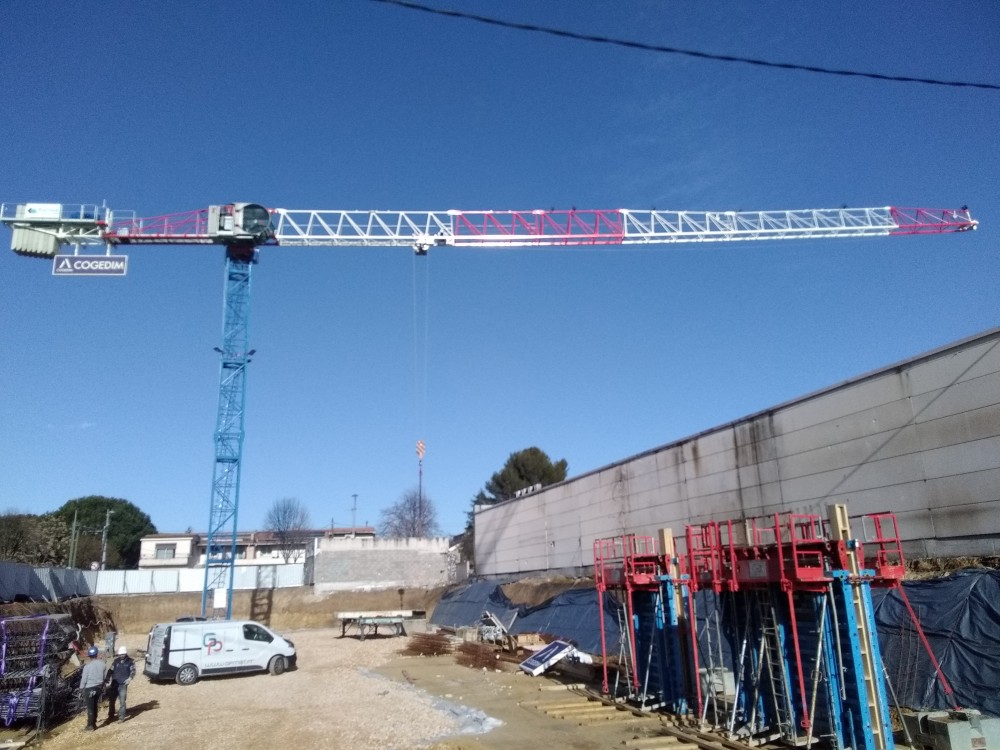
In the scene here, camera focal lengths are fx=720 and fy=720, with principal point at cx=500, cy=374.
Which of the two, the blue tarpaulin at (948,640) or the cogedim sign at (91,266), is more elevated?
the cogedim sign at (91,266)

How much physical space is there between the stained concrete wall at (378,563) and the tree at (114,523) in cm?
3149

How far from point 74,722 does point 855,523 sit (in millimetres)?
21186

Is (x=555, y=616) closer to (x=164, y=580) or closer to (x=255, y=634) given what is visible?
(x=255, y=634)

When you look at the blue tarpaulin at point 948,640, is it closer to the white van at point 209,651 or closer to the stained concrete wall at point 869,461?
the stained concrete wall at point 869,461

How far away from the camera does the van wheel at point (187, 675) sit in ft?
70.6

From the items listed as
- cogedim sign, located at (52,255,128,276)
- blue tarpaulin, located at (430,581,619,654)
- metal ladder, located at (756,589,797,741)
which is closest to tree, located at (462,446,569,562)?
blue tarpaulin, located at (430,581,619,654)

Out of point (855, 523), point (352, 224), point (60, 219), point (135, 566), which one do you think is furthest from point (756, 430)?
point (135, 566)

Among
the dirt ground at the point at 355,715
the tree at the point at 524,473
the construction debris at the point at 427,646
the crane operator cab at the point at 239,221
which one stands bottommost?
the construction debris at the point at 427,646

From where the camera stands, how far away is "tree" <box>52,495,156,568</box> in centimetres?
7819

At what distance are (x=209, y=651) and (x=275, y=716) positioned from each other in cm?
732

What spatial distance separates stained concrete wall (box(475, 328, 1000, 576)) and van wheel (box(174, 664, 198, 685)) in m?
19.3

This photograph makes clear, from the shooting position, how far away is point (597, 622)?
24.6 metres

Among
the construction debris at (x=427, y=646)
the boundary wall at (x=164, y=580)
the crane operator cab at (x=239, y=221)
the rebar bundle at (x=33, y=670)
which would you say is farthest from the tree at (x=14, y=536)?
the rebar bundle at (x=33, y=670)

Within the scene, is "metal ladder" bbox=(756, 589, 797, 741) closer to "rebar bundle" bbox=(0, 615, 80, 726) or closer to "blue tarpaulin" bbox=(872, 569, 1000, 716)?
"blue tarpaulin" bbox=(872, 569, 1000, 716)
